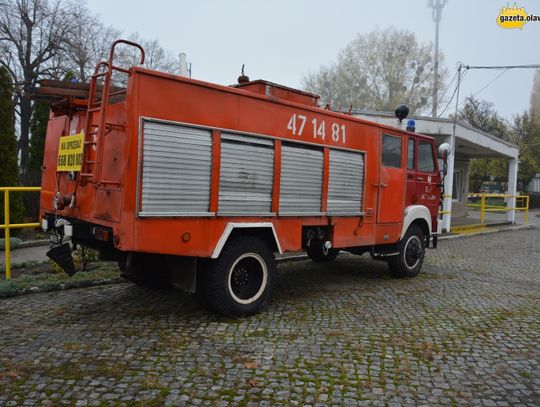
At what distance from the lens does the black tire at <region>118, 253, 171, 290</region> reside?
4.90 metres

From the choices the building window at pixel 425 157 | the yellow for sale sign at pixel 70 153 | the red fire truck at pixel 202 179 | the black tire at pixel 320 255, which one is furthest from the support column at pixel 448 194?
the yellow for sale sign at pixel 70 153

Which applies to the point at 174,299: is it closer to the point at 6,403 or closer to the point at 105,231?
the point at 105,231

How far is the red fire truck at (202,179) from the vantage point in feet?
14.0

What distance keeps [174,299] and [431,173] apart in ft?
16.6

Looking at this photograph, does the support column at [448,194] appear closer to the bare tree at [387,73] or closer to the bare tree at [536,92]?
the bare tree at [387,73]

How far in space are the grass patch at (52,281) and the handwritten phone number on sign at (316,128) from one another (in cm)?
344

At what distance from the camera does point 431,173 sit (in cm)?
822

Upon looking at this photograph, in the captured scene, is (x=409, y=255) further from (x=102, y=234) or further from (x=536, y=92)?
A: (x=536, y=92)

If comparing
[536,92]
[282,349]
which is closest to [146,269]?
[282,349]

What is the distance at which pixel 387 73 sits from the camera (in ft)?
137

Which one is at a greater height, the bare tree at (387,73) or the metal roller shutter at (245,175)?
the bare tree at (387,73)

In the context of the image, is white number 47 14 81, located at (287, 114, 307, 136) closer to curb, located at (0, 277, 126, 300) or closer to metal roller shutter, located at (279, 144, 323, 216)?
metal roller shutter, located at (279, 144, 323, 216)

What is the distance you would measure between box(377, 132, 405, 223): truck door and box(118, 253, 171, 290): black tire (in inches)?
130

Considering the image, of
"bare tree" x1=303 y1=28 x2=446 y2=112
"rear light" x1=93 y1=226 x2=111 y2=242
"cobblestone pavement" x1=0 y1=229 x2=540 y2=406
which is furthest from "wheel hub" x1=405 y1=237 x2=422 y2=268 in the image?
→ "bare tree" x1=303 y1=28 x2=446 y2=112
